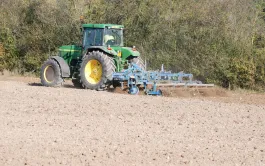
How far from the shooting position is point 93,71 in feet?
52.7

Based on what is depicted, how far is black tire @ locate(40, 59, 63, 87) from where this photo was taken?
55.0ft

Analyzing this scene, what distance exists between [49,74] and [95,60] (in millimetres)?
1982

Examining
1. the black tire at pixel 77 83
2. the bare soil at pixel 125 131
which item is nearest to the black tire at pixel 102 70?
the black tire at pixel 77 83

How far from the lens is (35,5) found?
25328mm

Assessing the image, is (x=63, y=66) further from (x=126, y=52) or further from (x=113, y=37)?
(x=126, y=52)

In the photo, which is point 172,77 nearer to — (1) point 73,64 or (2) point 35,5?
(1) point 73,64

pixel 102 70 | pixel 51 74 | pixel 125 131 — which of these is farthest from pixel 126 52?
pixel 125 131

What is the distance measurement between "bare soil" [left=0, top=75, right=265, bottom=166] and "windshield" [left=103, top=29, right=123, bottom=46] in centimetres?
305

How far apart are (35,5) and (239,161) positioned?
19.8 meters

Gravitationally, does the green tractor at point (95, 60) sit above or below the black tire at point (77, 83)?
above

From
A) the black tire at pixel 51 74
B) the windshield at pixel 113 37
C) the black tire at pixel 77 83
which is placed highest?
the windshield at pixel 113 37

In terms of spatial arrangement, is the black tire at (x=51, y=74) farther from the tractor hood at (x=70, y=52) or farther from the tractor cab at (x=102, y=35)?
the tractor cab at (x=102, y=35)

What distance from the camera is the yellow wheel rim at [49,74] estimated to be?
56.0 ft

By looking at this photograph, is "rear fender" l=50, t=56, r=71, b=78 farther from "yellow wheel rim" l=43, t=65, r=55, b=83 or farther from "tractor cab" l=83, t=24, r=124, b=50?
"tractor cab" l=83, t=24, r=124, b=50
